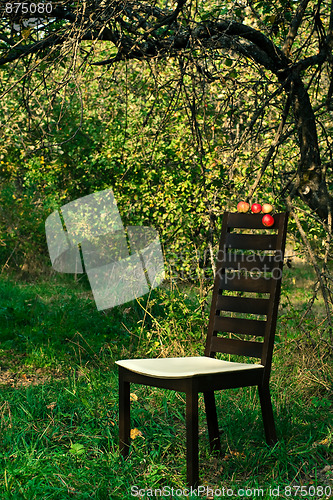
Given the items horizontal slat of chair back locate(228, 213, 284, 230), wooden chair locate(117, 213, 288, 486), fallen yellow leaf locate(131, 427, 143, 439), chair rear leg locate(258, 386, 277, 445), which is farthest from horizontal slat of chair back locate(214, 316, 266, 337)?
fallen yellow leaf locate(131, 427, 143, 439)

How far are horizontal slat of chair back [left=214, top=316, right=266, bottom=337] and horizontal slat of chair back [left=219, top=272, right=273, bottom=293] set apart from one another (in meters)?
0.14

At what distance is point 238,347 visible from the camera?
2719 millimetres

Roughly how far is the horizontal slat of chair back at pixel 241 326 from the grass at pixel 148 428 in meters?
0.53

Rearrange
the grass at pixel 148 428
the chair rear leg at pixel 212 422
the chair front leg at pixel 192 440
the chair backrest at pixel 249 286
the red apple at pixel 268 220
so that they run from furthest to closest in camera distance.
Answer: the chair rear leg at pixel 212 422 < the red apple at pixel 268 220 < the chair backrest at pixel 249 286 < the grass at pixel 148 428 < the chair front leg at pixel 192 440

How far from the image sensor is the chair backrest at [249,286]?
8.54 ft

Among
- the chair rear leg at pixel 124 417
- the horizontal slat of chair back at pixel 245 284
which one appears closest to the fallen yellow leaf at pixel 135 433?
the chair rear leg at pixel 124 417

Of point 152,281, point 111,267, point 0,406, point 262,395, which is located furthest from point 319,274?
point 111,267

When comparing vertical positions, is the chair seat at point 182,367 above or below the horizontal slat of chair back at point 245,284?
→ below

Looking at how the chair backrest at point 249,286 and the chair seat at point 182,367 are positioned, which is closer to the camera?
the chair seat at point 182,367

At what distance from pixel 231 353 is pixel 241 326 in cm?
14

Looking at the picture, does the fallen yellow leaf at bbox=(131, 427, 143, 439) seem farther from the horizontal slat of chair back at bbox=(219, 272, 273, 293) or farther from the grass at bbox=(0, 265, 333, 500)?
the horizontal slat of chair back at bbox=(219, 272, 273, 293)

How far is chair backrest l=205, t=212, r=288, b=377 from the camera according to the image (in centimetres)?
260

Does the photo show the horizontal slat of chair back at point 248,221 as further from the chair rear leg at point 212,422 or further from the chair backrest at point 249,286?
the chair rear leg at point 212,422

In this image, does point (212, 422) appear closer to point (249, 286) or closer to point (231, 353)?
point (231, 353)
